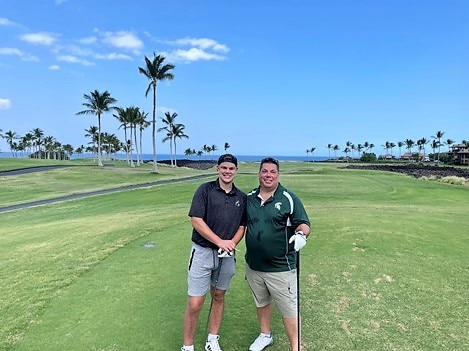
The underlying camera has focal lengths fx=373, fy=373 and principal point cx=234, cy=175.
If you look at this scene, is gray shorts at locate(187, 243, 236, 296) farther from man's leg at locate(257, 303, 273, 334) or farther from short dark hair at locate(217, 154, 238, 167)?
short dark hair at locate(217, 154, 238, 167)

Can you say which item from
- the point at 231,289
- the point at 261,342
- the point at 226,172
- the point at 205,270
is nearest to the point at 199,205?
the point at 226,172

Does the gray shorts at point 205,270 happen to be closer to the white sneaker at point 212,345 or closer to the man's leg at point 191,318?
the man's leg at point 191,318

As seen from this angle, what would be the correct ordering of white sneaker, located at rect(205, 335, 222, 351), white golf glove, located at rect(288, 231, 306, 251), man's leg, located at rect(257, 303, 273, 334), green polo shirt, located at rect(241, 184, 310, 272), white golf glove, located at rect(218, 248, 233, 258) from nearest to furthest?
white golf glove, located at rect(288, 231, 306, 251) < green polo shirt, located at rect(241, 184, 310, 272) < white golf glove, located at rect(218, 248, 233, 258) < white sneaker, located at rect(205, 335, 222, 351) < man's leg, located at rect(257, 303, 273, 334)

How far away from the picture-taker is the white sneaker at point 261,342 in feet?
14.0

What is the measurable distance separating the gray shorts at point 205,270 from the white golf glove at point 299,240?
819 mm

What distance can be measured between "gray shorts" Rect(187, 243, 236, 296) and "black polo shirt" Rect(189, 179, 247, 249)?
0.12 metres

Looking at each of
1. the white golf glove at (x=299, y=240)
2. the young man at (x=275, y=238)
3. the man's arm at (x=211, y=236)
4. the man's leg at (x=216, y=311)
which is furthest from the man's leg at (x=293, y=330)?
the man's arm at (x=211, y=236)

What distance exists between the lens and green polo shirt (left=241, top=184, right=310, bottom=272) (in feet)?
13.2

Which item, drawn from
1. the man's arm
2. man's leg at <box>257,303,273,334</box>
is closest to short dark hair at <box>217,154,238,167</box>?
the man's arm

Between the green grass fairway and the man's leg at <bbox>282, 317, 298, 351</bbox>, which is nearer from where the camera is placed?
the man's leg at <bbox>282, 317, 298, 351</bbox>

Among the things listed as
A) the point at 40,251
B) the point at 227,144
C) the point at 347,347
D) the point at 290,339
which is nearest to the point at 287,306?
the point at 290,339

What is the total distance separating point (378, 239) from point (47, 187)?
27312mm

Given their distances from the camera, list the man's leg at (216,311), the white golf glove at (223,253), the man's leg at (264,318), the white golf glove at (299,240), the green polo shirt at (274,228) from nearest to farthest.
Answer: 1. the white golf glove at (299,240)
2. the green polo shirt at (274,228)
3. the white golf glove at (223,253)
4. the man's leg at (216,311)
5. the man's leg at (264,318)

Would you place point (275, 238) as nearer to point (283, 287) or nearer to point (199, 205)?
point (283, 287)
